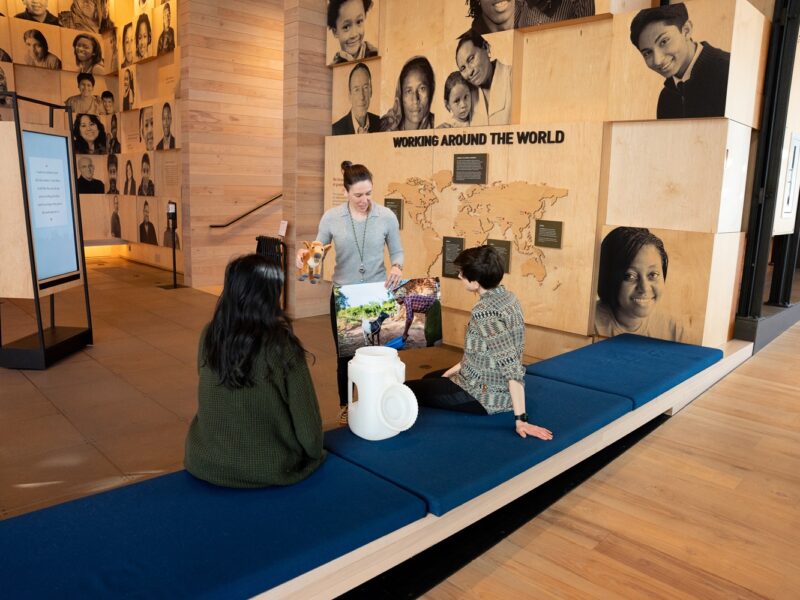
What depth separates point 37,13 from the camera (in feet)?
39.0

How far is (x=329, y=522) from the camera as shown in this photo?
2.30 metres

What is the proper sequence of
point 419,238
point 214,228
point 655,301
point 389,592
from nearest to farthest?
point 389,592
point 655,301
point 419,238
point 214,228

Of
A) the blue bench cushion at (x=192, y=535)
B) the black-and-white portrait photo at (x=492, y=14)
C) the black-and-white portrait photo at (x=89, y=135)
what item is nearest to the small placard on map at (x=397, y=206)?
the black-and-white portrait photo at (x=492, y=14)

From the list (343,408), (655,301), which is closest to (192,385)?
(343,408)

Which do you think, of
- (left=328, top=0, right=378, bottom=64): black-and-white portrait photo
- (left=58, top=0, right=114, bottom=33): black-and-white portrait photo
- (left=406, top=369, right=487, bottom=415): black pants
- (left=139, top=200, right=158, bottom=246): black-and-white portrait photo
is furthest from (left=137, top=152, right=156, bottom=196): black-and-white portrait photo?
Result: (left=406, top=369, right=487, bottom=415): black pants

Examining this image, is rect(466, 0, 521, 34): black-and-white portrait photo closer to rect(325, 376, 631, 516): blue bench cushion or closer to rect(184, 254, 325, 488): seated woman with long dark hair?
rect(325, 376, 631, 516): blue bench cushion

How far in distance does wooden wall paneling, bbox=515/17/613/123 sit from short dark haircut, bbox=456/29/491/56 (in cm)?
36

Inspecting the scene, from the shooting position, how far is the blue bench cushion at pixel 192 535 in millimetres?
1961

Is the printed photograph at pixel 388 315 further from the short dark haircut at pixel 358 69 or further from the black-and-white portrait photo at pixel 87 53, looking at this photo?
the black-and-white portrait photo at pixel 87 53

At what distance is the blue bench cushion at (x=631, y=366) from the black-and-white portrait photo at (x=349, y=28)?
4.21m

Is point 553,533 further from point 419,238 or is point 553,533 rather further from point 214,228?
point 214,228

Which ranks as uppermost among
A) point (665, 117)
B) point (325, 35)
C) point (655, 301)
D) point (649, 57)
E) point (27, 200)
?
point (325, 35)

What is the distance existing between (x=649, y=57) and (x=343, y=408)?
352 cm

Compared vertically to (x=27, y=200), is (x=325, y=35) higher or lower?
higher
